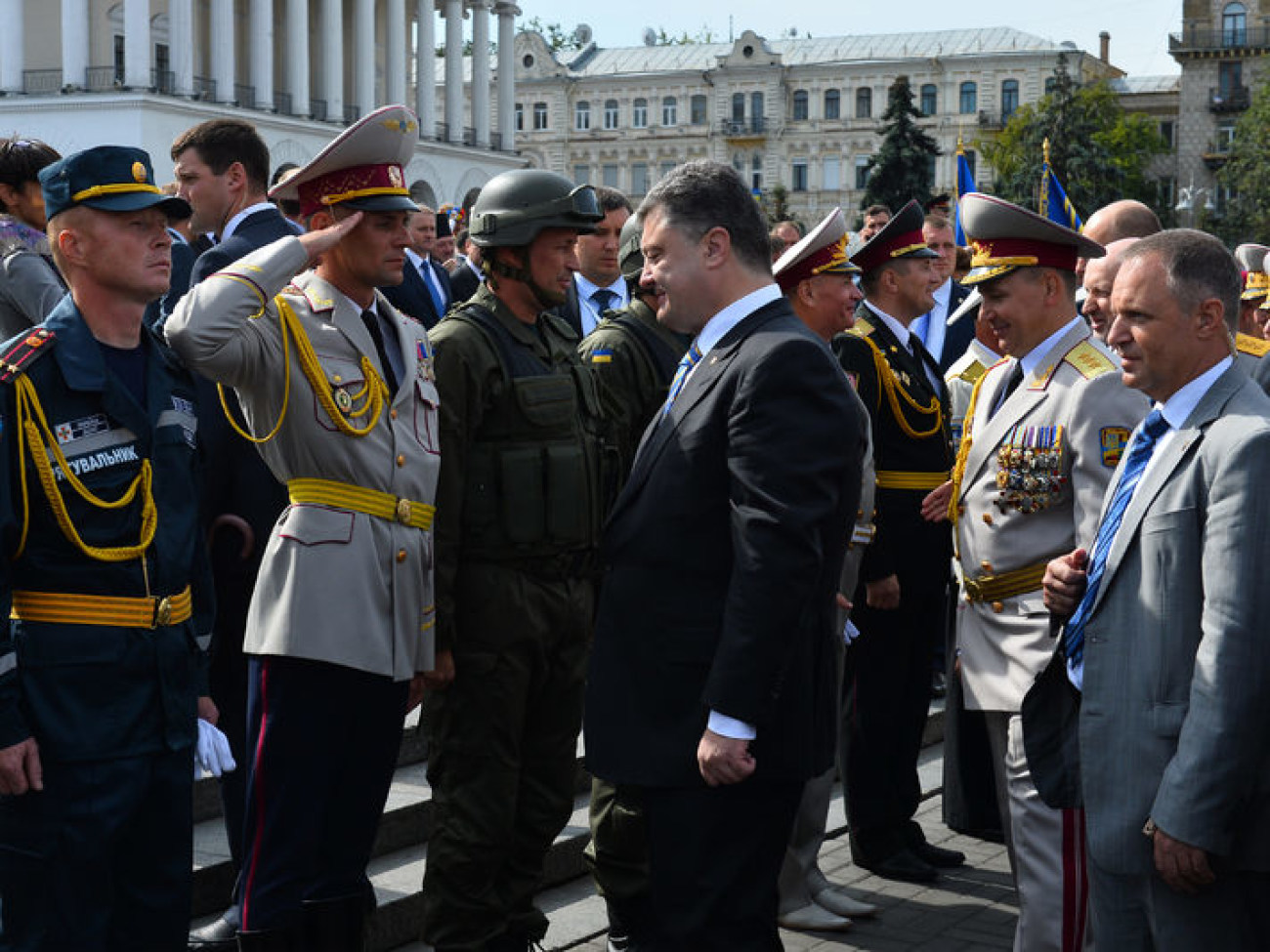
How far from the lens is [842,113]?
93.6 m

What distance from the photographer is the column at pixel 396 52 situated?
73438 mm

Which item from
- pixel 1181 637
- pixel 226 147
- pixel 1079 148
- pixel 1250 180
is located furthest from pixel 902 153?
pixel 1181 637

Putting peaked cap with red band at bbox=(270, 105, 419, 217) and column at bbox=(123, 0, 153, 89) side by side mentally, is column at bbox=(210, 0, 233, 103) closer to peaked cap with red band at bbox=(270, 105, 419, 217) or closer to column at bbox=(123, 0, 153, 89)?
column at bbox=(123, 0, 153, 89)

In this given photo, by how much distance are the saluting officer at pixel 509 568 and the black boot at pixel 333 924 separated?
33 centimetres

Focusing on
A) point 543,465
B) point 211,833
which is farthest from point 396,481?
point 211,833

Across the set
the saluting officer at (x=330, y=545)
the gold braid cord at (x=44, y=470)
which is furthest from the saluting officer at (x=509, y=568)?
the gold braid cord at (x=44, y=470)

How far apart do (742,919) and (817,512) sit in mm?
983

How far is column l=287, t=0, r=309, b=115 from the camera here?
227ft

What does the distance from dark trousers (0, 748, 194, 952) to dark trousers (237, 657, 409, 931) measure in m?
0.51

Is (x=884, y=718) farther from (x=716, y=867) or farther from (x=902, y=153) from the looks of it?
(x=902, y=153)

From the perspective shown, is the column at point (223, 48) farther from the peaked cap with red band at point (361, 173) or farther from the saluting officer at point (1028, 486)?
the saluting officer at point (1028, 486)

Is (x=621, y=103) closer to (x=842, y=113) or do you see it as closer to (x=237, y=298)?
(x=842, y=113)

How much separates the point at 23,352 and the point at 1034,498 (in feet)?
9.69

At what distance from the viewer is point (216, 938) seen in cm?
553
